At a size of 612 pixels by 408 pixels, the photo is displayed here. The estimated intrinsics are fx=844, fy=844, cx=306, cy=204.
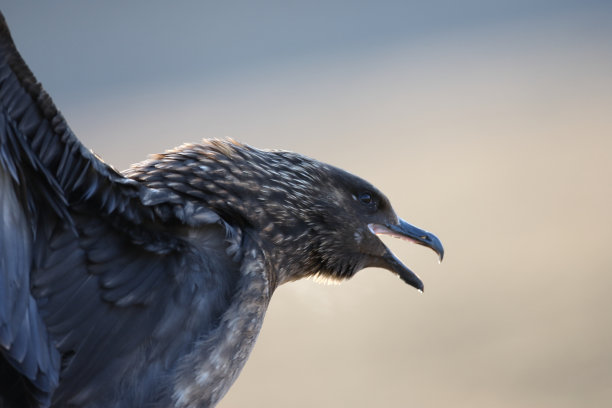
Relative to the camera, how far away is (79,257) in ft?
4.92

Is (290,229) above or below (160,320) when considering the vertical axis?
above

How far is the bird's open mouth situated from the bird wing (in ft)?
1.98

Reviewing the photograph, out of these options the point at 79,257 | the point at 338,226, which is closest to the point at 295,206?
the point at 338,226

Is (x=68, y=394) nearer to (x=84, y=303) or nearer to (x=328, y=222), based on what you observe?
(x=84, y=303)

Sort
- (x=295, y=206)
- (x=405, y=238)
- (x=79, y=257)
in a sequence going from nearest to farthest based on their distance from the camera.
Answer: (x=79, y=257) < (x=295, y=206) < (x=405, y=238)

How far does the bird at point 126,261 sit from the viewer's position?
1.38m

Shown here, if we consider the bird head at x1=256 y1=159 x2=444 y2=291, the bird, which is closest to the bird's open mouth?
the bird head at x1=256 y1=159 x2=444 y2=291

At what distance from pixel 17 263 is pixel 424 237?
117cm

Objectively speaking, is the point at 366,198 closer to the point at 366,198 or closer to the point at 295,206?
the point at 366,198

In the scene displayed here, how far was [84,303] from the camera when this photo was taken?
1.52 meters

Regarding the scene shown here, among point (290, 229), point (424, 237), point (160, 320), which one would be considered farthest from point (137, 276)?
point (424, 237)

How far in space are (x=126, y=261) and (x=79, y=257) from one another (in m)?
0.10

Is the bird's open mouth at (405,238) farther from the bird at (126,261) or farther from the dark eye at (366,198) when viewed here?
the bird at (126,261)

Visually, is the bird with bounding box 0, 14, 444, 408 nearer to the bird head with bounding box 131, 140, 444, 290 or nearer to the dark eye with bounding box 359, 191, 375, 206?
the bird head with bounding box 131, 140, 444, 290
